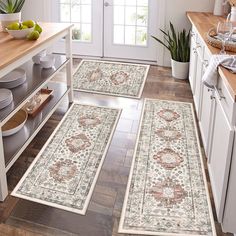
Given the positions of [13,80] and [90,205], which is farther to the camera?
[13,80]

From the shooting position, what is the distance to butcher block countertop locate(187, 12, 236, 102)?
5.61 feet

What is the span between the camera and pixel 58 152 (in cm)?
263

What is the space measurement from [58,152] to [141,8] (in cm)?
282

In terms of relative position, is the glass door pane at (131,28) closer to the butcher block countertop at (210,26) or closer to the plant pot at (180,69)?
the plant pot at (180,69)

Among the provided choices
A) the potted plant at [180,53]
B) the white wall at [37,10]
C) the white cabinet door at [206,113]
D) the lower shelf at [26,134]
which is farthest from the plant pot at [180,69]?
the white wall at [37,10]

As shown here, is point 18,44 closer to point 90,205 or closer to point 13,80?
point 13,80

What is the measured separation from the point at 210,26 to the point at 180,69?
956 millimetres

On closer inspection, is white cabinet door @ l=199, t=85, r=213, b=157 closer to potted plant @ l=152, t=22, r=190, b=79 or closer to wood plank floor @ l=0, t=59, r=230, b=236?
wood plank floor @ l=0, t=59, r=230, b=236

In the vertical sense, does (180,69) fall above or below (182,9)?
below

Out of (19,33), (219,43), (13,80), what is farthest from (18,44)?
(219,43)

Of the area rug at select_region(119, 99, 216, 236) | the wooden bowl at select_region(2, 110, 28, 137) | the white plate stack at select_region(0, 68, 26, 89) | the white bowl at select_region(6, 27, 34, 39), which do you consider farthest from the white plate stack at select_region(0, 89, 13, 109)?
the area rug at select_region(119, 99, 216, 236)

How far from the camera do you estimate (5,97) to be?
2.36 metres

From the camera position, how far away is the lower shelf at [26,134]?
7.60 ft

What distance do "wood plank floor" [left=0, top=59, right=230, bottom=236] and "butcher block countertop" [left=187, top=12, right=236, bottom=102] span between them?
84cm
